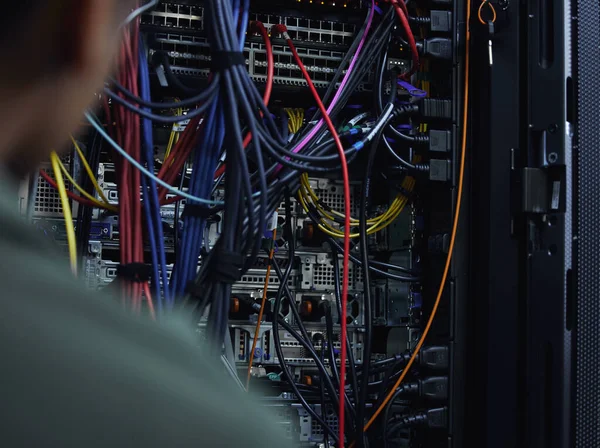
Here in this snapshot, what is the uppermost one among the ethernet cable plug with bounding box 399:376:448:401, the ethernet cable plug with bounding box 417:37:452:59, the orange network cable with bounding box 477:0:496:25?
the orange network cable with bounding box 477:0:496:25

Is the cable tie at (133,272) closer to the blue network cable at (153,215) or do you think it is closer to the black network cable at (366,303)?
the blue network cable at (153,215)

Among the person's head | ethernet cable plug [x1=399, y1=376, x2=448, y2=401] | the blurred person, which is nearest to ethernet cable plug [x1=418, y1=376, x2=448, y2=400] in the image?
ethernet cable plug [x1=399, y1=376, x2=448, y2=401]

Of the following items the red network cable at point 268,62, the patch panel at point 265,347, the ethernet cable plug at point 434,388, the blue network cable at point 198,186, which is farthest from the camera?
the patch panel at point 265,347

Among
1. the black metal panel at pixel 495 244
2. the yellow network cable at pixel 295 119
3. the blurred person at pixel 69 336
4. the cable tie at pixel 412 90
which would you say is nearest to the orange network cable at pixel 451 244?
the black metal panel at pixel 495 244

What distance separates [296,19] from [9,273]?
4.97 ft

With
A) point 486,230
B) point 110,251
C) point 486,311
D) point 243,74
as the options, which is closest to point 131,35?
point 243,74

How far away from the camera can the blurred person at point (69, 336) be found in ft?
1.13

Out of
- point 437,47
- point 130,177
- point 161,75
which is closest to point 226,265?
point 130,177

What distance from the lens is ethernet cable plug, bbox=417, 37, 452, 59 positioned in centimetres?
170

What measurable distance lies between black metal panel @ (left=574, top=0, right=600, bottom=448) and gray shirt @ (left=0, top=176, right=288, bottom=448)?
1304mm

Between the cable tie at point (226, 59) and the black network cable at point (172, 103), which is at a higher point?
the cable tie at point (226, 59)

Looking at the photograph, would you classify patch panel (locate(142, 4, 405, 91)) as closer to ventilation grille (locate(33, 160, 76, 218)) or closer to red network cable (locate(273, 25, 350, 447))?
red network cable (locate(273, 25, 350, 447))

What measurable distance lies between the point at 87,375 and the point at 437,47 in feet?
5.12

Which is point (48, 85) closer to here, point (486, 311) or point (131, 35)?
point (131, 35)
